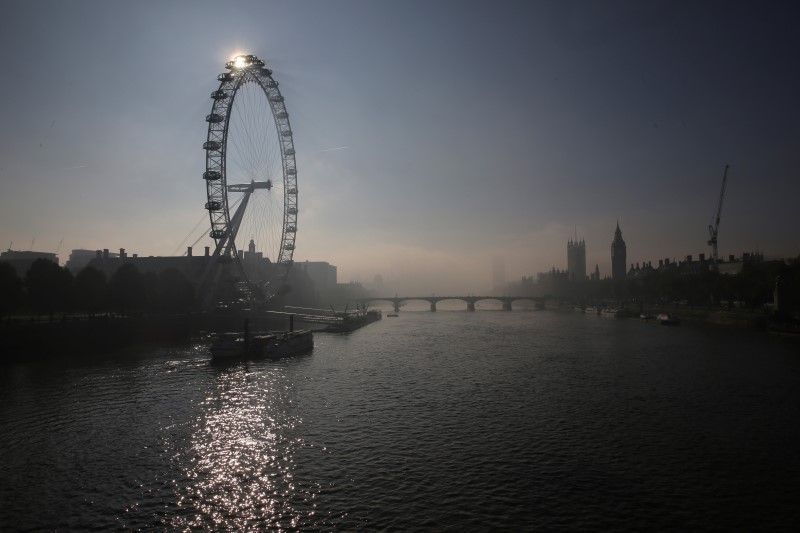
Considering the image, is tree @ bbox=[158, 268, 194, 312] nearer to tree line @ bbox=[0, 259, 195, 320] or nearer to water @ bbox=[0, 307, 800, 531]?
tree line @ bbox=[0, 259, 195, 320]

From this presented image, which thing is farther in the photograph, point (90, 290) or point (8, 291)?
point (90, 290)

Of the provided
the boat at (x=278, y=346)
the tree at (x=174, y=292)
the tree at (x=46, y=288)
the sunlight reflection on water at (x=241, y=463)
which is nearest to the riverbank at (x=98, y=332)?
the tree at (x=46, y=288)

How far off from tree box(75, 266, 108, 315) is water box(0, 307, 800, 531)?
31588 millimetres

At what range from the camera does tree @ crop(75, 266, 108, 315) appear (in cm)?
7550

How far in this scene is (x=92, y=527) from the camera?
16.6 meters

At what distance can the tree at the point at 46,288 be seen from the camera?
226 feet

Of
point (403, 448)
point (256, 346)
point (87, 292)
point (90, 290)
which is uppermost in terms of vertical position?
point (90, 290)

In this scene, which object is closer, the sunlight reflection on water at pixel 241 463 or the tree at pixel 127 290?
the sunlight reflection on water at pixel 241 463

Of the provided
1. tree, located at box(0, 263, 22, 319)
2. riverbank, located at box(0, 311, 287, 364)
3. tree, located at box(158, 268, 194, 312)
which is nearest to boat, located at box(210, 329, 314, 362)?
riverbank, located at box(0, 311, 287, 364)

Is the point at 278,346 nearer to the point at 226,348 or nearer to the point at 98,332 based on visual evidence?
the point at 226,348

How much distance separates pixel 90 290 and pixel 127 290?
23.0 feet

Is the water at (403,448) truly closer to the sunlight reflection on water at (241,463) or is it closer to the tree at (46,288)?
the sunlight reflection on water at (241,463)

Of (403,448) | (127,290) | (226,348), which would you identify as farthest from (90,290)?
(403,448)

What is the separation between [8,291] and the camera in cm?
6062
